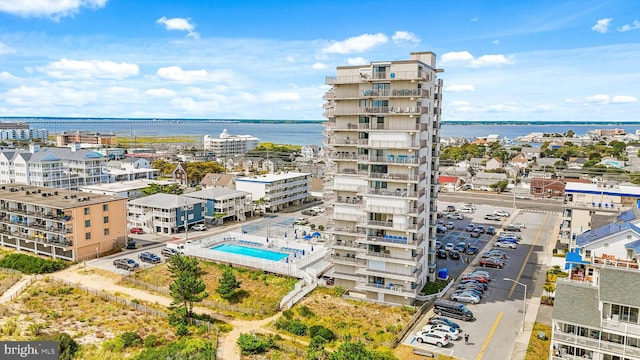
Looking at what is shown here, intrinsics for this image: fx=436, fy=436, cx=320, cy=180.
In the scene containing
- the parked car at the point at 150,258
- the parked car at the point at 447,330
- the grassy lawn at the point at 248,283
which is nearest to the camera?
the parked car at the point at 447,330

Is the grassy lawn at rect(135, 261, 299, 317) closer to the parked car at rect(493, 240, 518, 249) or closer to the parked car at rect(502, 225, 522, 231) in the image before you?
the parked car at rect(493, 240, 518, 249)

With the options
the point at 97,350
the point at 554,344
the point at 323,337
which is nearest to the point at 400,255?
the point at 323,337

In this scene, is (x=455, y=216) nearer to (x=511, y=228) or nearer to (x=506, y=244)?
(x=511, y=228)

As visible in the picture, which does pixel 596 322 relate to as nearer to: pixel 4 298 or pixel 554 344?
pixel 554 344

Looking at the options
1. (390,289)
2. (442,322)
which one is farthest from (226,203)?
(442,322)

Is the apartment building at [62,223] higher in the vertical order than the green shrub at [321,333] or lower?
higher

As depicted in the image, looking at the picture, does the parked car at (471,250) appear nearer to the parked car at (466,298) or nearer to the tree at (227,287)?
the parked car at (466,298)

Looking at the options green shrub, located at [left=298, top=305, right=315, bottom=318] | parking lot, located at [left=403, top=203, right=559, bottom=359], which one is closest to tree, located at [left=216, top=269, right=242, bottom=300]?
green shrub, located at [left=298, top=305, right=315, bottom=318]

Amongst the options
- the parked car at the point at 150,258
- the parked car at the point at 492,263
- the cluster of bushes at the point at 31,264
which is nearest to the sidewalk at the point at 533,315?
the parked car at the point at 492,263
